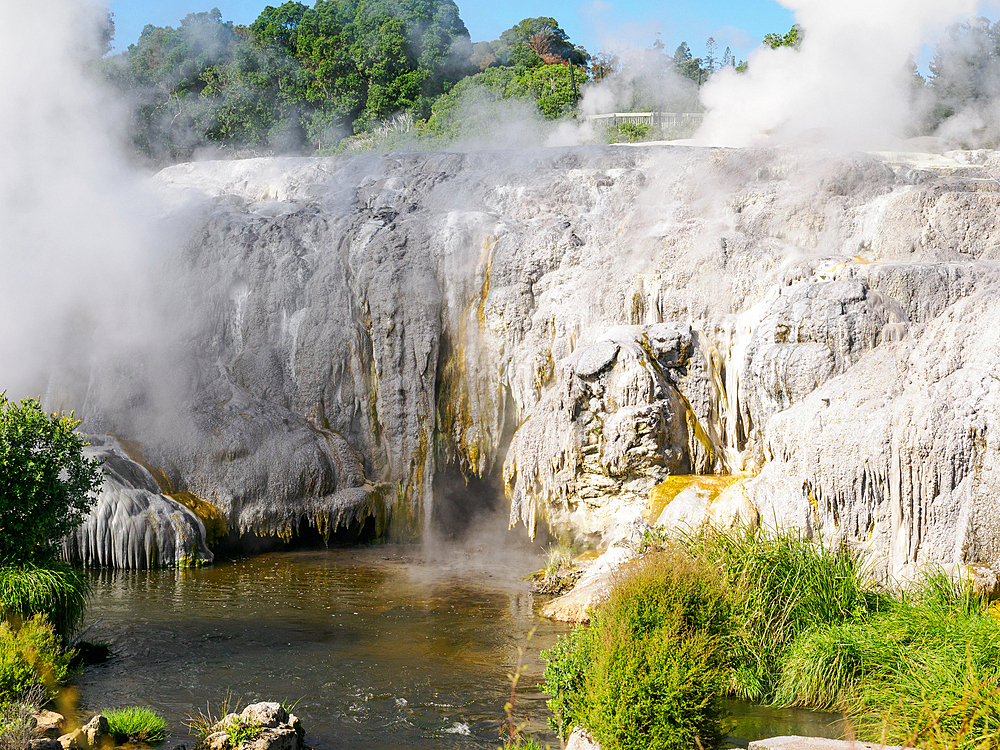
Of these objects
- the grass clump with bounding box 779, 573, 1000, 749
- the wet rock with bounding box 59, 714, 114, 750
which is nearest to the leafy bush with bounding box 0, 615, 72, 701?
the wet rock with bounding box 59, 714, 114, 750

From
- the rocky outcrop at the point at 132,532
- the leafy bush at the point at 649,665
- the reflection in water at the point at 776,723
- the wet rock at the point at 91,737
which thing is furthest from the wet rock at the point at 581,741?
the rocky outcrop at the point at 132,532

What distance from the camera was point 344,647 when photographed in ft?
32.1

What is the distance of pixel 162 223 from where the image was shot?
59.4 ft

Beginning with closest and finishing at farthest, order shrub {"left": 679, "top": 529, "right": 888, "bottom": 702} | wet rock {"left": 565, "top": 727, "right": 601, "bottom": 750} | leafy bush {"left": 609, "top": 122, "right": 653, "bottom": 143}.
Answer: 1. wet rock {"left": 565, "top": 727, "right": 601, "bottom": 750}
2. shrub {"left": 679, "top": 529, "right": 888, "bottom": 702}
3. leafy bush {"left": 609, "top": 122, "right": 653, "bottom": 143}

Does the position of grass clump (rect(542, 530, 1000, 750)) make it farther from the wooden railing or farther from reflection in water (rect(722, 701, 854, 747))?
the wooden railing

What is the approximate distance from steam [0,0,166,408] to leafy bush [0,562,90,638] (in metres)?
8.57

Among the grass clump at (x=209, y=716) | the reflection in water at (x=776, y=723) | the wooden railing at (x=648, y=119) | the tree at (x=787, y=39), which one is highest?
the tree at (x=787, y=39)

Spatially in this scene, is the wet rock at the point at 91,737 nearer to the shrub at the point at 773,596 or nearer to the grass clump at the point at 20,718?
the grass clump at the point at 20,718

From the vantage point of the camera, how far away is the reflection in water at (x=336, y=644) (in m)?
7.86

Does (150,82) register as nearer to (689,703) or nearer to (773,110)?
(773,110)

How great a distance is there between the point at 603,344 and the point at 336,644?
219 inches

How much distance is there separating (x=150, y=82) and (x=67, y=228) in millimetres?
20202

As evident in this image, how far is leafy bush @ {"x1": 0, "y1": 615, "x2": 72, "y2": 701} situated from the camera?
7242 millimetres

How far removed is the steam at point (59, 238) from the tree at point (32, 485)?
8205 mm
